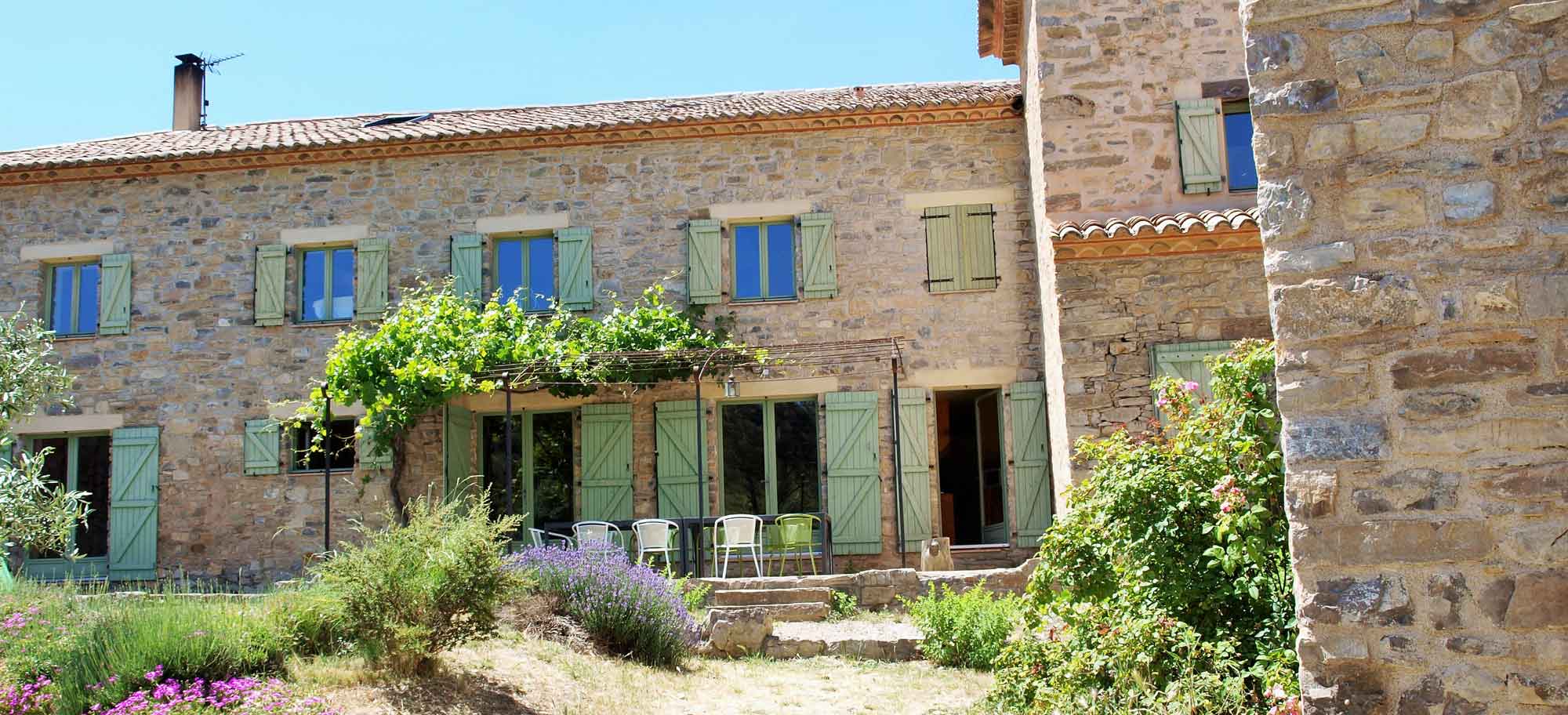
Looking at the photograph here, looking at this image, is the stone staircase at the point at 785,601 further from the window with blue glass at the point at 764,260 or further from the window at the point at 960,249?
the window at the point at 960,249

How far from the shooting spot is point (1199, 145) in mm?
10227

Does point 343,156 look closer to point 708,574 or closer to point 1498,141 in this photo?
point 708,574

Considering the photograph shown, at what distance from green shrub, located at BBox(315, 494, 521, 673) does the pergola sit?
3982 mm

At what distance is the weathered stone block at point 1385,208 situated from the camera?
11.1ft

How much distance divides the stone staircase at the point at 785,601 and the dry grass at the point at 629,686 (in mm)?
1073

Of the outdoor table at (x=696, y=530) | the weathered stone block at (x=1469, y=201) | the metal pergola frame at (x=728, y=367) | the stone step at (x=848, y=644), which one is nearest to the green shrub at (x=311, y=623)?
the stone step at (x=848, y=644)

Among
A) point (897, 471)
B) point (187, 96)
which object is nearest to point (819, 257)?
point (897, 471)

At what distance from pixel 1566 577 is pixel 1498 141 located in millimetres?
1168

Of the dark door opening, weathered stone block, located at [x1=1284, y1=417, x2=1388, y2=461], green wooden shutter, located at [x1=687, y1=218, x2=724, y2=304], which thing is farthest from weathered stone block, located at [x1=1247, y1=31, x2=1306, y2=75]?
the dark door opening

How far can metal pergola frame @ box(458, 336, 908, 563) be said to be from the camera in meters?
10.4

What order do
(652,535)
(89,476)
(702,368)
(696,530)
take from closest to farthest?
(652,535)
(702,368)
(696,530)
(89,476)

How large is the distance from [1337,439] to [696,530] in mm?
7801

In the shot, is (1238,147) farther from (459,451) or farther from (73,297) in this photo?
(73,297)

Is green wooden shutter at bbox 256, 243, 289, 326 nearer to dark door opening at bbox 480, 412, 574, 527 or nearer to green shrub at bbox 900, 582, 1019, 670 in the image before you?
dark door opening at bbox 480, 412, 574, 527
